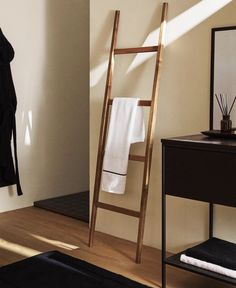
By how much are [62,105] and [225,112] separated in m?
2.31

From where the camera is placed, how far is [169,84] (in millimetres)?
3162

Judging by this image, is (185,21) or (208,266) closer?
Result: (208,266)

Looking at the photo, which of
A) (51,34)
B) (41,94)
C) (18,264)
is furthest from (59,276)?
(51,34)

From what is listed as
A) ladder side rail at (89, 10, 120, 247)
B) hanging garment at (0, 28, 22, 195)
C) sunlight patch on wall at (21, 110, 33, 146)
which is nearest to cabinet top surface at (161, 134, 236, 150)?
ladder side rail at (89, 10, 120, 247)

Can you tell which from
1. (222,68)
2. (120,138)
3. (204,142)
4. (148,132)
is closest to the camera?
(204,142)

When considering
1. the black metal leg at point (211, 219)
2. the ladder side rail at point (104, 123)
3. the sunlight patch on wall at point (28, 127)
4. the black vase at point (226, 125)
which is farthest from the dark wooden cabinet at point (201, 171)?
the sunlight patch on wall at point (28, 127)

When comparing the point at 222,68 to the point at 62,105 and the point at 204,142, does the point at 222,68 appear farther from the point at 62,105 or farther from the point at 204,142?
the point at 62,105

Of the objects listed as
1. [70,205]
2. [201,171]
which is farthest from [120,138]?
[70,205]

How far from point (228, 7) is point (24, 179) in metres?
2.55

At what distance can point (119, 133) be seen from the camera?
128 inches

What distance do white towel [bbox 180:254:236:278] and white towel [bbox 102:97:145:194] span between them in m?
0.80

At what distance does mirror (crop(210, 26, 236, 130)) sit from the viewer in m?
2.76

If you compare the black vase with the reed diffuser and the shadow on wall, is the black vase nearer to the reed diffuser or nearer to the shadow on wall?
the reed diffuser

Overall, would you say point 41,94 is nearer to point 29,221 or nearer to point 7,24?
point 7,24
